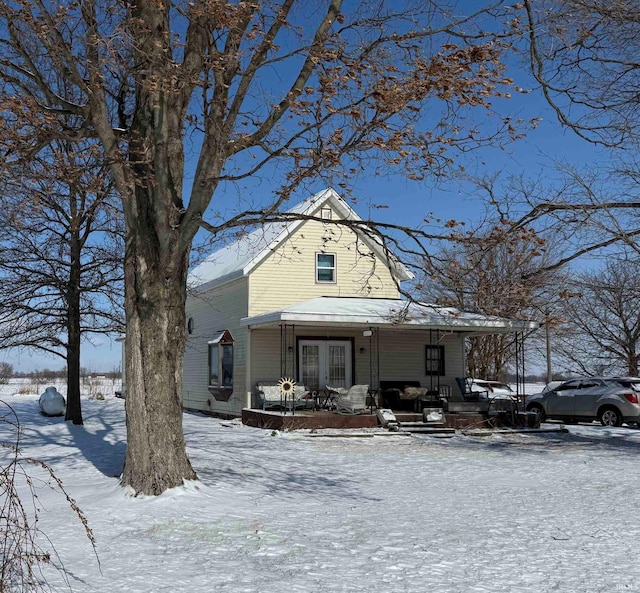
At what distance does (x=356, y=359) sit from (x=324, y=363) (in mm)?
1051

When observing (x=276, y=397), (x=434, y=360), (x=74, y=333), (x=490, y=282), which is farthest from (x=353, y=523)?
(x=434, y=360)

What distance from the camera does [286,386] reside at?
18.1 m

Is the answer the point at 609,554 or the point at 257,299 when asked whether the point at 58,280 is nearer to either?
the point at 257,299

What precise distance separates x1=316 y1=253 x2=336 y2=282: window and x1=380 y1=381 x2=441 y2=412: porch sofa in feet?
11.9

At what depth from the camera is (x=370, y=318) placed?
17500 millimetres

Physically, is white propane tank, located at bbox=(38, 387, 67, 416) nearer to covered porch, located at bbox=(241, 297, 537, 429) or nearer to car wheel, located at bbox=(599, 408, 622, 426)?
covered porch, located at bbox=(241, 297, 537, 429)

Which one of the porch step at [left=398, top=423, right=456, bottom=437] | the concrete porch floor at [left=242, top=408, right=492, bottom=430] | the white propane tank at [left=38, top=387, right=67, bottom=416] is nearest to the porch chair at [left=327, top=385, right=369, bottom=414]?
the concrete porch floor at [left=242, top=408, right=492, bottom=430]

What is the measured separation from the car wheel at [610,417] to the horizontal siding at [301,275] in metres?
7.30

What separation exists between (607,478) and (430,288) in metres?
21.3

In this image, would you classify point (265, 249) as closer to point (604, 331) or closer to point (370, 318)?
point (370, 318)

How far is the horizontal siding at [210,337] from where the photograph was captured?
67.6 ft

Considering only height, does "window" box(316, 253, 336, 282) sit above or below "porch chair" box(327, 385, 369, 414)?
above

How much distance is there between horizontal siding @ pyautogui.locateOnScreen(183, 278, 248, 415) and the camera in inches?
811

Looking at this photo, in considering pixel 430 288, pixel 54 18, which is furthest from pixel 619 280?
pixel 54 18
